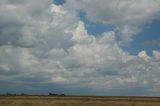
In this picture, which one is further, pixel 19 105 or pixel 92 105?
pixel 92 105

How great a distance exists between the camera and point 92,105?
→ 8488cm

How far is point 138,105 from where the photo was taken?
268 ft

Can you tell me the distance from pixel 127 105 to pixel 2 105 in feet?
85.0

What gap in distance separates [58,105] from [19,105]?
331 inches

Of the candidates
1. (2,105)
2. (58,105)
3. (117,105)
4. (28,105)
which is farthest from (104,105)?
(2,105)

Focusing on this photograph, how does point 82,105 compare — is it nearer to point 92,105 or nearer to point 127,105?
point 92,105

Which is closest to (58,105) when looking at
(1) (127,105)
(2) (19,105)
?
(2) (19,105)

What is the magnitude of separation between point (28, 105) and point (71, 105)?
350 inches

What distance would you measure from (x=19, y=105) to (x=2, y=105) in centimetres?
389

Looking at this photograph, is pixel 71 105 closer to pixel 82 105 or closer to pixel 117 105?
pixel 82 105

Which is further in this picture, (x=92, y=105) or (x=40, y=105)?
(x=92, y=105)

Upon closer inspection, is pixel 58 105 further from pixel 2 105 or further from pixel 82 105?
pixel 2 105

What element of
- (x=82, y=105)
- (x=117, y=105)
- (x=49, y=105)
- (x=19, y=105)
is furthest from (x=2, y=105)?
(x=117, y=105)

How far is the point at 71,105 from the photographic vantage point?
81.8 metres
